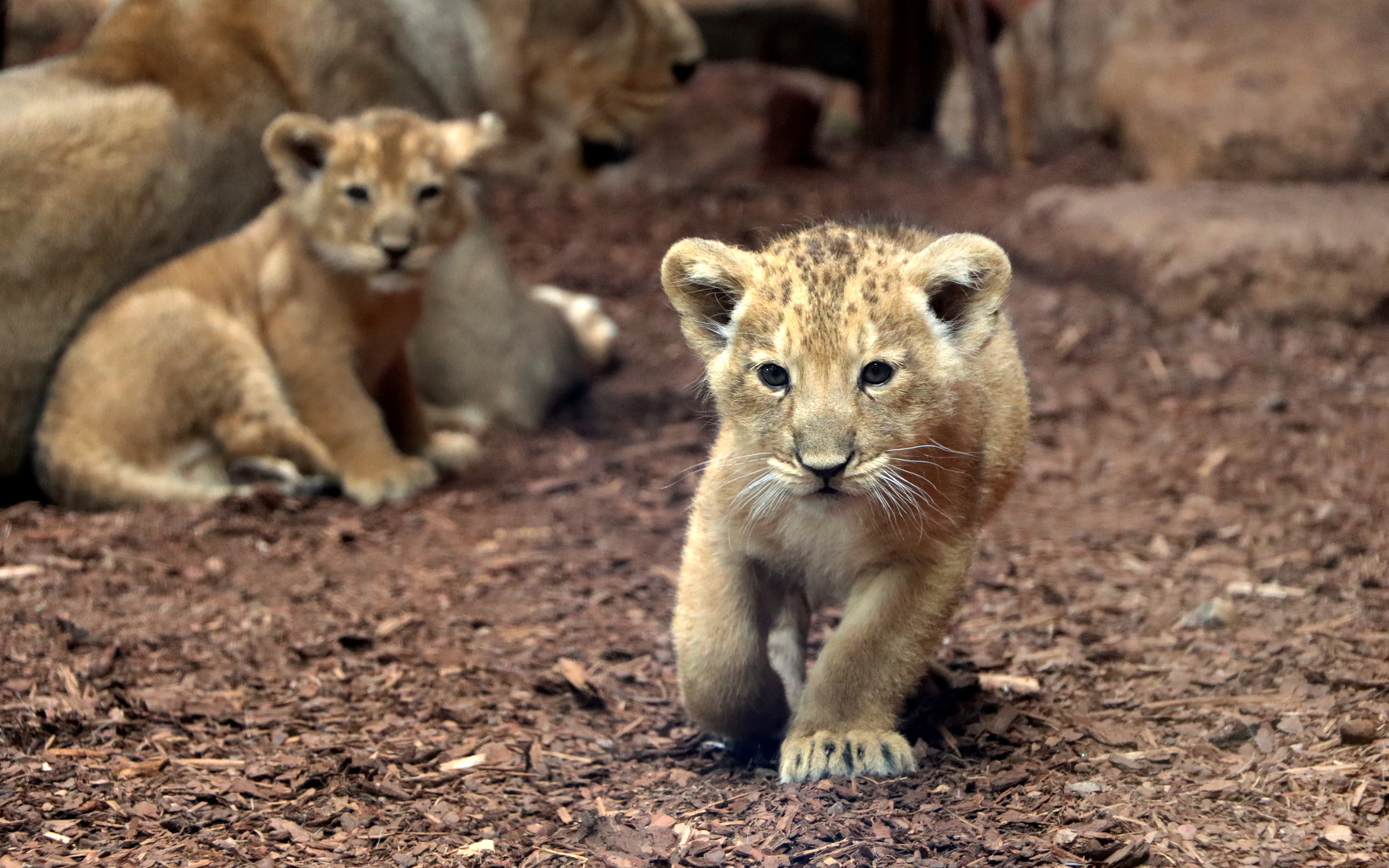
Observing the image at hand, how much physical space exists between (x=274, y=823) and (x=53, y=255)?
391 cm

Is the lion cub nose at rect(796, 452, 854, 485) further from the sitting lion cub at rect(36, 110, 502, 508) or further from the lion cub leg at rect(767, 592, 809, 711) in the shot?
the sitting lion cub at rect(36, 110, 502, 508)

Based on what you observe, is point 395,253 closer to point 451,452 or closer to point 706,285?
point 451,452

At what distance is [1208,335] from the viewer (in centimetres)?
801

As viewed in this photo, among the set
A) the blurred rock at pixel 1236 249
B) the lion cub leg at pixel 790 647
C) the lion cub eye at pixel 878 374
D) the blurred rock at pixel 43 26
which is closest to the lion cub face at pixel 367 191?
the blurred rock at pixel 43 26

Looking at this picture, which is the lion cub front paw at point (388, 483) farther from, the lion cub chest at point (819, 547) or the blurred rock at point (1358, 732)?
the blurred rock at point (1358, 732)

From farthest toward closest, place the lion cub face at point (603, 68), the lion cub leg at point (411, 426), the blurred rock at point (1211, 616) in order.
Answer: the lion cub face at point (603, 68), the lion cub leg at point (411, 426), the blurred rock at point (1211, 616)

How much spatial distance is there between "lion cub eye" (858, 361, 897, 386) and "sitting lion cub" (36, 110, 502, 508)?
3.62 m

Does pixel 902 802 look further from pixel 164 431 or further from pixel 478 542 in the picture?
pixel 164 431

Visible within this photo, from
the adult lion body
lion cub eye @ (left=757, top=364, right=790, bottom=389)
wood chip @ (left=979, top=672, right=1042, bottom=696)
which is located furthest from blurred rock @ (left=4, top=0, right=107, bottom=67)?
wood chip @ (left=979, top=672, right=1042, bottom=696)

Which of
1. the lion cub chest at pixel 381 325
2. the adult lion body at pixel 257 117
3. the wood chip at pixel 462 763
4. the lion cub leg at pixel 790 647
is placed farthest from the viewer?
the lion cub chest at pixel 381 325

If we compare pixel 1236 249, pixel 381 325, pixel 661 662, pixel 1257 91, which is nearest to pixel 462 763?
pixel 661 662

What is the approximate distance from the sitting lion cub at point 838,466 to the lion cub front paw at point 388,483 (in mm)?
3055

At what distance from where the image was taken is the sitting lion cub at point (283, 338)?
6.34m

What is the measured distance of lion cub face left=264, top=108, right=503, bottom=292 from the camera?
256 inches
